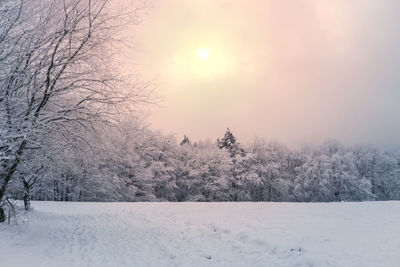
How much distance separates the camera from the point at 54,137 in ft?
30.9

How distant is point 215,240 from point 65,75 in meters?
7.14

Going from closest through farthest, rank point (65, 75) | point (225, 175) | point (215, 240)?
point (65, 75), point (215, 240), point (225, 175)

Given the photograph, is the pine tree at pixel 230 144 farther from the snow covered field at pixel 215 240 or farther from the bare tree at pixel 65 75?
the bare tree at pixel 65 75

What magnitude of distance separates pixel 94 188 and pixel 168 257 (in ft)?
88.3

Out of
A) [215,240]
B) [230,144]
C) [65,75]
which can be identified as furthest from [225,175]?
[65,75]

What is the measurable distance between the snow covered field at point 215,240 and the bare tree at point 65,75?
8.74 feet

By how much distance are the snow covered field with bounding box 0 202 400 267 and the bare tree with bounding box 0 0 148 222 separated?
8.74ft

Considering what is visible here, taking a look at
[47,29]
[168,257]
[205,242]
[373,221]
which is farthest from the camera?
[373,221]

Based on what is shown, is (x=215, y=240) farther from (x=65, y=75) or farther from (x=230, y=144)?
(x=230, y=144)

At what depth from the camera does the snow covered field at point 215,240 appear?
8.40m

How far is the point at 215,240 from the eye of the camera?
36.6 ft

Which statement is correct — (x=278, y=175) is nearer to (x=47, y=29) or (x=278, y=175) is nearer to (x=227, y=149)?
(x=227, y=149)

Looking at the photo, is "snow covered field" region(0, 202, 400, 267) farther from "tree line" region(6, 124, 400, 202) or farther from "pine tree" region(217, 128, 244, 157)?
"pine tree" region(217, 128, 244, 157)

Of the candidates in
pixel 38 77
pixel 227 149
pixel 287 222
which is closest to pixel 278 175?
pixel 227 149
